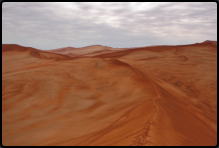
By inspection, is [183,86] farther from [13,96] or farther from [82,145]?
[13,96]

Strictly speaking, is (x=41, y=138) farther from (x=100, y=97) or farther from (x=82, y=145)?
(x=100, y=97)

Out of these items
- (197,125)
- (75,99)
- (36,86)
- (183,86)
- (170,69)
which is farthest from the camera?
(170,69)

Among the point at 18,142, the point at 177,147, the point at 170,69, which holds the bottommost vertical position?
the point at 18,142

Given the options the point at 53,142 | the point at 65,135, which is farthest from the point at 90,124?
the point at 53,142

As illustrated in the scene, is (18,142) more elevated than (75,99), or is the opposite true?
(75,99)

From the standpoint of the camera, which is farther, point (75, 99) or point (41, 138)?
point (75, 99)

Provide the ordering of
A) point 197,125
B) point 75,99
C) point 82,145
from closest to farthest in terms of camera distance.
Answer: point 82,145
point 197,125
point 75,99
